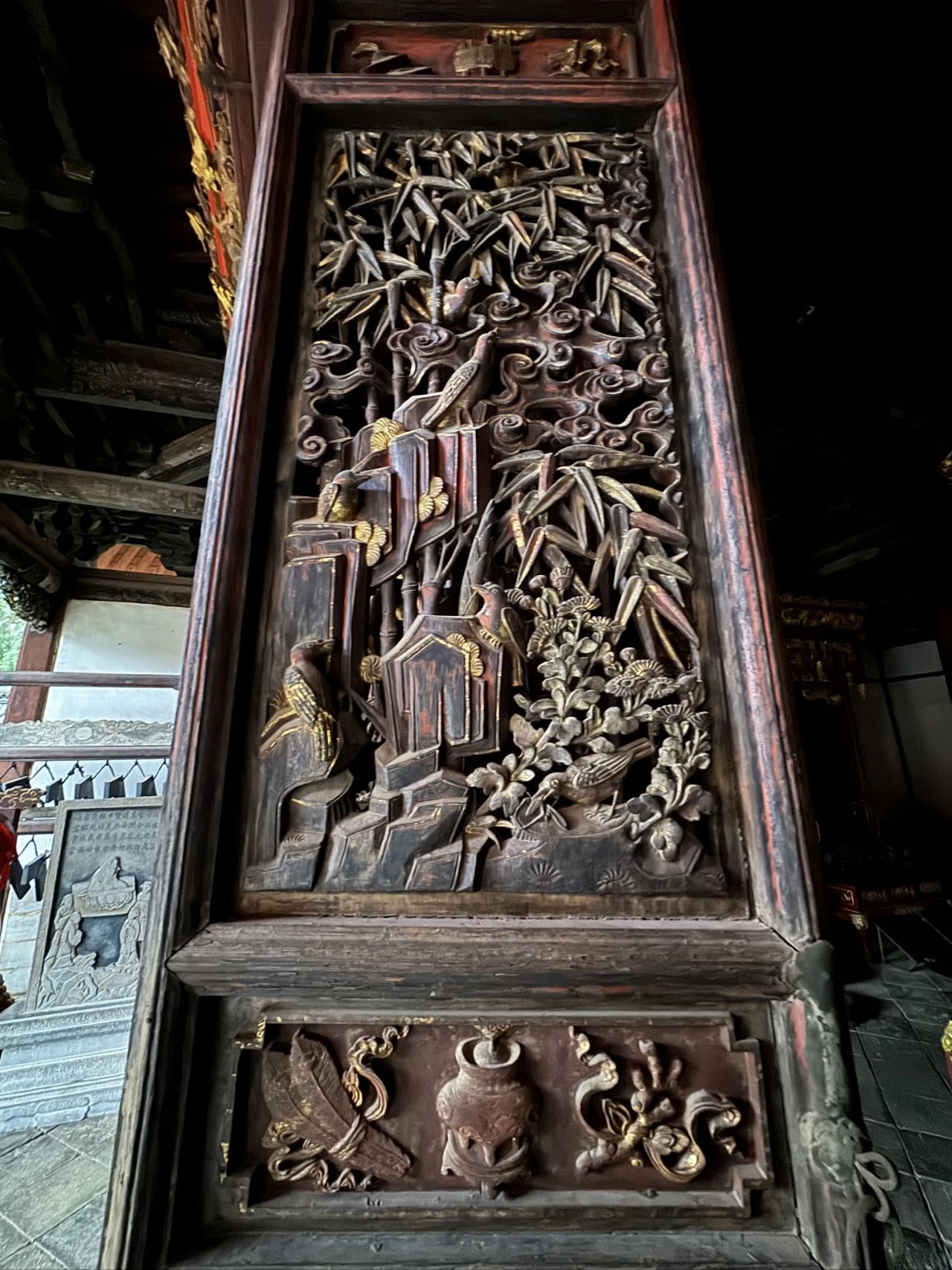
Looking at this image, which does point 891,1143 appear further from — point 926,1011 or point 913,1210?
point 926,1011

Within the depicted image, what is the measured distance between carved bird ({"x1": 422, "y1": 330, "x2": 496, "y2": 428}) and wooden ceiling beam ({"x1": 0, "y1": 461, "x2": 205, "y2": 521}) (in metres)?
2.83

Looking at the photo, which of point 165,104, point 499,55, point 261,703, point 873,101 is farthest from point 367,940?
point 165,104

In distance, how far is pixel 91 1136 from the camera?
6.33 feet

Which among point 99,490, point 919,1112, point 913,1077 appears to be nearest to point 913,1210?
point 919,1112

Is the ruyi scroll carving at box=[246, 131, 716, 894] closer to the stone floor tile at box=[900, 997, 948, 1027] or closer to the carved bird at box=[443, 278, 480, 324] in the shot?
the carved bird at box=[443, 278, 480, 324]

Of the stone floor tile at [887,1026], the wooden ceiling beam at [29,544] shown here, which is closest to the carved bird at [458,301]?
the stone floor tile at [887,1026]

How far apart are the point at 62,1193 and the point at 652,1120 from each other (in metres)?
1.89

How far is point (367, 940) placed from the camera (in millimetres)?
664

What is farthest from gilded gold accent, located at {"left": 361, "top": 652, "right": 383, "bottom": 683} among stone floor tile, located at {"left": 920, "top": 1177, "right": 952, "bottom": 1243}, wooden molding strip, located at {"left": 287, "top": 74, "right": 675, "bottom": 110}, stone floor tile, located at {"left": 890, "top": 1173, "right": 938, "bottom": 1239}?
stone floor tile, located at {"left": 920, "top": 1177, "right": 952, "bottom": 1243}

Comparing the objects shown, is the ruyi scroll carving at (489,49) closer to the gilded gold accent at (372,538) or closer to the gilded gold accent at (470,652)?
the gilded gold accent at (372,538)

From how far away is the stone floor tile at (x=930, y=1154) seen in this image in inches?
71.4

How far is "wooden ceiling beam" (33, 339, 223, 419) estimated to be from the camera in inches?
109

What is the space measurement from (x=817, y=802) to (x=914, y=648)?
A: 2.36 m

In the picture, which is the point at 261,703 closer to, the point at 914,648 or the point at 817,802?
the point at 817,802
